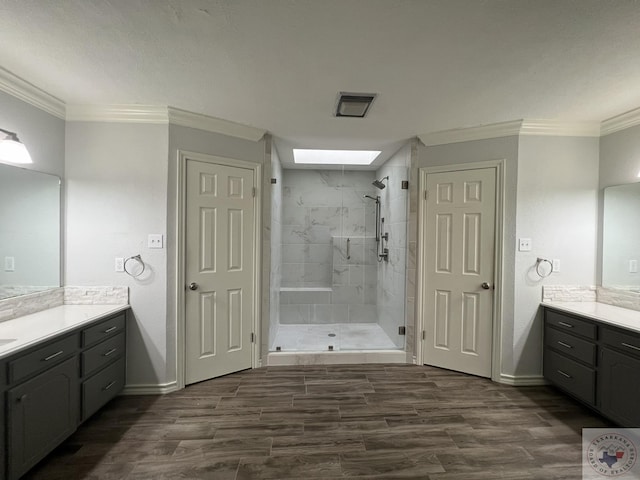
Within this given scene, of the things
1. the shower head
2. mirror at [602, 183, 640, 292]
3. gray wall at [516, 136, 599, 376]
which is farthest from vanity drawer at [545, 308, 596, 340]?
the shower head

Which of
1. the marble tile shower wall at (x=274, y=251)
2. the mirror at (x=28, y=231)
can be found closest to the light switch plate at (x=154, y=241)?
the mirror at (x=28, y=231)

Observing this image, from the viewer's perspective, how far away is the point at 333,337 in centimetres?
364

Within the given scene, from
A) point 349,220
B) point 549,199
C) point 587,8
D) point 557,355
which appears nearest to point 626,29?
point 587,8

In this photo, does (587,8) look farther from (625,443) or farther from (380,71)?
(625,443)

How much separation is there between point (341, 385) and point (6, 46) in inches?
133

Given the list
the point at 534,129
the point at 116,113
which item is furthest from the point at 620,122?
the point at 116,113

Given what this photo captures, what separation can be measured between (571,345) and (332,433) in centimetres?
211

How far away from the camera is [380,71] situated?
181cm

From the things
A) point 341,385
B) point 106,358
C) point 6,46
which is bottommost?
point 341,385

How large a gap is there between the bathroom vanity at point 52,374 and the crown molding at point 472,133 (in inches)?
131

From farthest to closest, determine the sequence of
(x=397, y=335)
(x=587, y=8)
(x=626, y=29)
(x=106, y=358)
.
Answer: (x=397, y=335) → (x=106, y=358) → (x=626, y=29) → (x=587, y=8)

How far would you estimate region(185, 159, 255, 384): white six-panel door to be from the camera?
260 centimetres

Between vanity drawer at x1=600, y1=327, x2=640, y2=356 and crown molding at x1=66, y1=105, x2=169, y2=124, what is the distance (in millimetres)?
3892

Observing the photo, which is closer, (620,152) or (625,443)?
(625,443)
